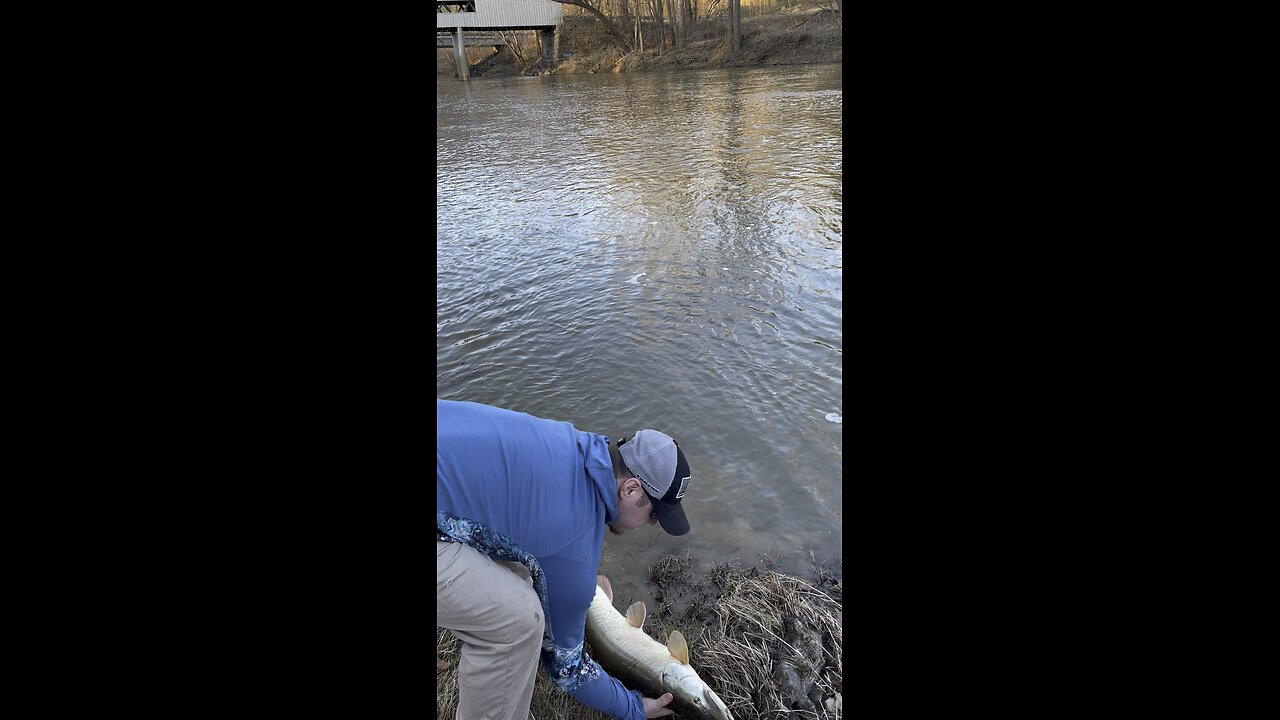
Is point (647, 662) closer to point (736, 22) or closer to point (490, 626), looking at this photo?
point (490, 626)

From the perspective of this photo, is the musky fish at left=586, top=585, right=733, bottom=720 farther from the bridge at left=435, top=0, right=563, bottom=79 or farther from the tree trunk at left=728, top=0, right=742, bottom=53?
the bridge at left=435, top=0, right=563, bottom=79

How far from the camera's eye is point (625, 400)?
21.1 feet

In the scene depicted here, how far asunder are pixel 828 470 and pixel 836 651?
1.95m

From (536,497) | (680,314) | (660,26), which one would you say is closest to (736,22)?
(660,26)

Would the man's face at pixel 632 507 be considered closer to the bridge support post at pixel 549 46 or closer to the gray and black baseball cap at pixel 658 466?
the gray and black baseball cap at pixel 658 466

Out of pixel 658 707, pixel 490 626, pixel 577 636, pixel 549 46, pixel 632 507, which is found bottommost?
pixel 658 707

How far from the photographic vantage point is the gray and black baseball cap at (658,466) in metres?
2.61

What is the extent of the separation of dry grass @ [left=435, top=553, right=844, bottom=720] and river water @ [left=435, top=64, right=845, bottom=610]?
7.0 inches

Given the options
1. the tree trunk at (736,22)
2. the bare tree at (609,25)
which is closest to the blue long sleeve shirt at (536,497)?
the tree trunk at (736,22)

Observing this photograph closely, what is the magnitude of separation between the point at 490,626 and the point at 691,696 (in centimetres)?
115

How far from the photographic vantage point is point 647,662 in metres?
3.25

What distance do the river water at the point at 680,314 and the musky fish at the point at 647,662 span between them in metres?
0.78

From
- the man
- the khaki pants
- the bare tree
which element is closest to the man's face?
the man

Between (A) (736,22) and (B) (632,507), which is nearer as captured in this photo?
(B) (632,507)
